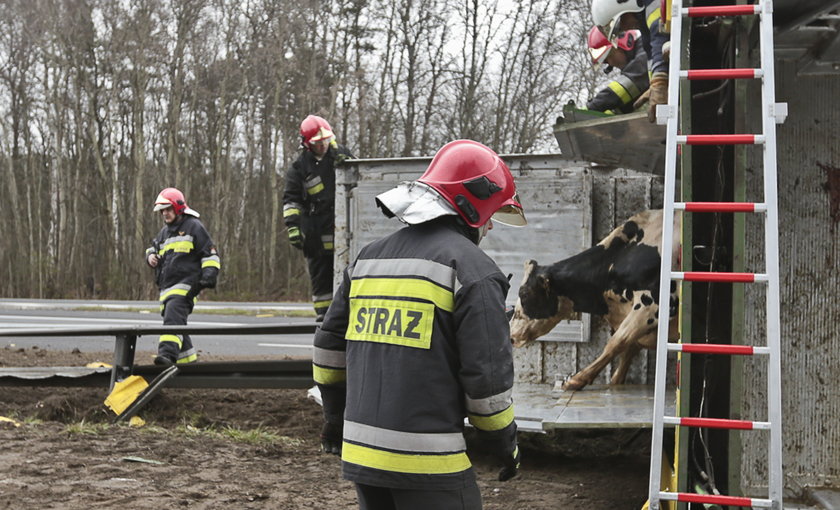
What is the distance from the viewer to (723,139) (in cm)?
313

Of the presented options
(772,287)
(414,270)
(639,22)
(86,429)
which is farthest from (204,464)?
(772,287)

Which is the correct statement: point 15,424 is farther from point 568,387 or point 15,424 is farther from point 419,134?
point 419,134

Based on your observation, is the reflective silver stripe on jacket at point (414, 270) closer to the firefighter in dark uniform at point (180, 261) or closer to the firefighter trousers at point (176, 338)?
the firefighter trousers at point (176, 338)

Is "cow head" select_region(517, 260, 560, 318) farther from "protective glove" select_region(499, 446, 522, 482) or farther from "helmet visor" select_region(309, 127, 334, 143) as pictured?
"helmet visor" select_region(309, 127, 334, 143)

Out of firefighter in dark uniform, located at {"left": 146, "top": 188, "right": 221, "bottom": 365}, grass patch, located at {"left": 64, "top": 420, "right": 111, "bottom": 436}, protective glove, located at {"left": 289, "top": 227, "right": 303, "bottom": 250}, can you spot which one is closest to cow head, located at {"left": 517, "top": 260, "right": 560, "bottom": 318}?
protective glove, located at {"left": 289, "top": 227, "right": 303, "bottom": 250}

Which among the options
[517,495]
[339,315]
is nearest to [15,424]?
[517,495]

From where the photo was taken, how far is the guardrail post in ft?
24.8

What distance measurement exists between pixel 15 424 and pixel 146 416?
→ 1052mm

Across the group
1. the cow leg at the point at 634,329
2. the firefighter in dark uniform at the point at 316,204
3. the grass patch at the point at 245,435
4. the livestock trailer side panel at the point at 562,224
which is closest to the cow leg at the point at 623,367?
the cow leg at the point at 634,329

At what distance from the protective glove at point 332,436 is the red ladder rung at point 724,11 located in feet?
6.71

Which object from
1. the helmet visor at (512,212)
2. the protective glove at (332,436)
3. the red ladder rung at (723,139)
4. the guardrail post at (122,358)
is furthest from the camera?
the guardrail post at (122,358)

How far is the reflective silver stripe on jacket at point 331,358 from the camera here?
10.2ft

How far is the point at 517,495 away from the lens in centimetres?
537

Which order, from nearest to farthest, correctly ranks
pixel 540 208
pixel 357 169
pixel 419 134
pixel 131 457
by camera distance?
pixel 131 457 → pixel 540 208 → pixel 357 169 → pixel 419 134
